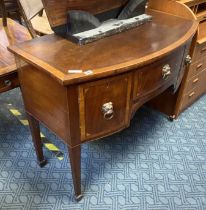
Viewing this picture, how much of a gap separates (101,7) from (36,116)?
0.59m

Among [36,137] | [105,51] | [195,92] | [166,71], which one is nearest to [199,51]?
[195,92]

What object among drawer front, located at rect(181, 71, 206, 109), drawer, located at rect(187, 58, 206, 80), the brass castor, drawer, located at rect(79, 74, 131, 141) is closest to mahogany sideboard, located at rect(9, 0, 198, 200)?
drawer, located at rect(79, 74, 131, 141)

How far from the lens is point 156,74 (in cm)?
112

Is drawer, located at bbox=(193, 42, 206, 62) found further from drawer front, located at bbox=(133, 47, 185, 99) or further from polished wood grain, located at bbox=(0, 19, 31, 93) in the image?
polished wood grain, located at bbox=(0, 19, 31, 93)

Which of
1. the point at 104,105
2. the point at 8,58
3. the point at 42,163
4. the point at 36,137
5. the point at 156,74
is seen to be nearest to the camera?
the point at 104,105

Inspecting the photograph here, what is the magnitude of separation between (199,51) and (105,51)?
862 millimetres

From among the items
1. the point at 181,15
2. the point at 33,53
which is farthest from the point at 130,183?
the point at 181,15

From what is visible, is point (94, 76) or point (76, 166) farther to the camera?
point (76, 166)

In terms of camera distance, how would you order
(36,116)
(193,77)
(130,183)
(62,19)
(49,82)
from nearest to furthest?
1. (49,82)
2. (62,19)
3. (36,116)
4. (130,183)
5. (193,77)

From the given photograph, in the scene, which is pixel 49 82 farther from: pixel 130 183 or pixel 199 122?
pixel 199 122

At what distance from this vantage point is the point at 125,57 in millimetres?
994

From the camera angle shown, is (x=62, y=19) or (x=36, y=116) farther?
(x=36, y=116)

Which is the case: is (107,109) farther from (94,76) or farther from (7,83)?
(7,83)

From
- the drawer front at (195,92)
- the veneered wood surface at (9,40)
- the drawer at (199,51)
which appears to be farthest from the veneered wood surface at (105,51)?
the drawer front at (195,92)
